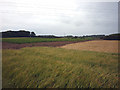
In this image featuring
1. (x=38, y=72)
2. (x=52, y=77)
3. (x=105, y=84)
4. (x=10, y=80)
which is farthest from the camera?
(x=38, y=72)

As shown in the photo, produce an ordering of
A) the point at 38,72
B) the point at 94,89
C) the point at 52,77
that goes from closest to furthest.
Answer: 1. the point at 94,89
2. the point at 52,77
3. the point at 38,72

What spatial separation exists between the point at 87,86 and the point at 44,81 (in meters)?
1.81

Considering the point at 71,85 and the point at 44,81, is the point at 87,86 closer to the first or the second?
the point at 71,85

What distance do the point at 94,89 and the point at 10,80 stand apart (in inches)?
140

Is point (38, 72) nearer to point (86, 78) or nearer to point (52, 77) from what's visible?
point (52, 77)

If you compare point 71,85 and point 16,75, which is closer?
point 71,85

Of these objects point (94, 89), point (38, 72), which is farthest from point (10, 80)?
point (94, 89)

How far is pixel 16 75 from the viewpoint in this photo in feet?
11.8

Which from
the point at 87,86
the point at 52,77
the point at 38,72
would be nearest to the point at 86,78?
the point at 87,86

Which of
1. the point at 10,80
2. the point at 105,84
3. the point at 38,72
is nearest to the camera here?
the point at 105,84

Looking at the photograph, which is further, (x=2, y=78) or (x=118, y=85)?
(x=2, y=78)

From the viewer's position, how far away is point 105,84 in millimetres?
3025

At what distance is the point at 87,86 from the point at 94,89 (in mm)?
257

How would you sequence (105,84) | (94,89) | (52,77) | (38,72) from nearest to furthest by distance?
1. (94,89)
2. (105,84)
3. (52,77)
4. (38,72)
